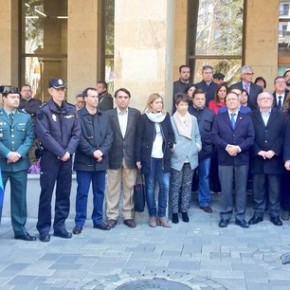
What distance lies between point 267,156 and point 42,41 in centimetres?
843

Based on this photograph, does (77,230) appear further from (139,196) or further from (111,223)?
(139,196)

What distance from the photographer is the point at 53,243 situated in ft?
24.9

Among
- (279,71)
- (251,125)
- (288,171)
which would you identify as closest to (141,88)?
(251,125)

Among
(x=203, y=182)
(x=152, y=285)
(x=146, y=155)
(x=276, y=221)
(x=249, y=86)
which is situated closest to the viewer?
(x=152, y=285)

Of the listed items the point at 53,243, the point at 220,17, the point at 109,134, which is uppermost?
the point at 220,17

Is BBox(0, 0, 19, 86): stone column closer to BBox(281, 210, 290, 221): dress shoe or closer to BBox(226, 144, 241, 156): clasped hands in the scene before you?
BBox(226, 144, 241, 156): clasped hands

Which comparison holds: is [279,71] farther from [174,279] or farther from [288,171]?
[174,279]

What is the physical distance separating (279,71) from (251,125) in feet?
17.4

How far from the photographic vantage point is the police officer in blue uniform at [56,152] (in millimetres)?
7627

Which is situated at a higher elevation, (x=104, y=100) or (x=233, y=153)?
(x=104, y=100)

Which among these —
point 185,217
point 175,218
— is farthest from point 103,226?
point 185,217

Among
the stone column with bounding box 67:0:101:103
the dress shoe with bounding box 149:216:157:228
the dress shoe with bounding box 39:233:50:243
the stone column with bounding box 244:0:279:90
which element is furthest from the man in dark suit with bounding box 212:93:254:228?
the stone column with bounding box 67:0:101:103

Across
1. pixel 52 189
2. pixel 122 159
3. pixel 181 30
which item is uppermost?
pixel 181 30

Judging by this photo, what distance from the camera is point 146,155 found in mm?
8406
